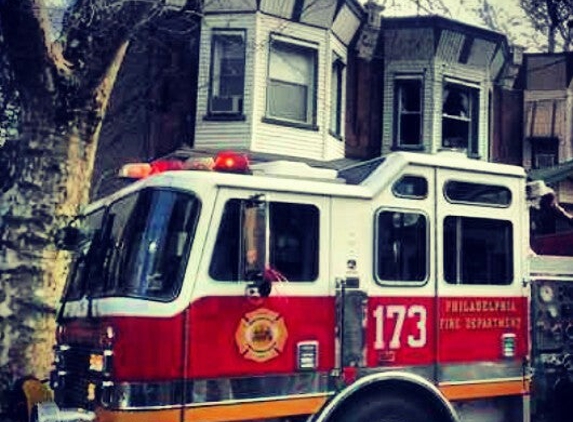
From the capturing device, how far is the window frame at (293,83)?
14.8 metres

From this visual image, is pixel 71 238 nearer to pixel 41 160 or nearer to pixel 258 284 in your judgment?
pixel 41 160

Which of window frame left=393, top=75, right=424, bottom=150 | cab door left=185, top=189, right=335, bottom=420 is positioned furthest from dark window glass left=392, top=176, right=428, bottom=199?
window frame left=393, top=75, right=424, bottom=150

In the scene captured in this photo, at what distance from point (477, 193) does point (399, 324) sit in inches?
50.7

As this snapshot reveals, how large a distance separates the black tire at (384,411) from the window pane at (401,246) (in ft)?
2.89

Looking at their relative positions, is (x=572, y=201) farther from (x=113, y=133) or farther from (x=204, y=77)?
(x=113, y=133)

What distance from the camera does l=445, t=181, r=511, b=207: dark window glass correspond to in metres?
5.78

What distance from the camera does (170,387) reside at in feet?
15.4

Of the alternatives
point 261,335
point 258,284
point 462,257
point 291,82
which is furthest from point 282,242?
point 291,82

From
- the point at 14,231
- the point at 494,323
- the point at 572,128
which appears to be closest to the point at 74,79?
the point at 14,231

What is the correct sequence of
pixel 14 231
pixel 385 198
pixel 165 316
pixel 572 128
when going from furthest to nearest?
pixel 572 128
pixel 14 231
pixel 385 198
pixel 165 316

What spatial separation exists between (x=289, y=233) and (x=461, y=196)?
1.52 m

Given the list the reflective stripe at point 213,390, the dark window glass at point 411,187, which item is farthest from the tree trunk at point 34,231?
the dark window glass at point 411,187

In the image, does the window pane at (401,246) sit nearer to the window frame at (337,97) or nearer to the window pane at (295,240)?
the window pane at (295,240)

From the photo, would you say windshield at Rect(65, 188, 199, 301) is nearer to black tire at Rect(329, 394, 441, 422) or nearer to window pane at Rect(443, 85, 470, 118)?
black tire at Rect(329, 394, 441, 422)
